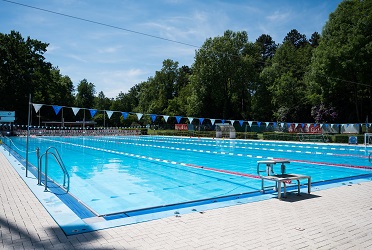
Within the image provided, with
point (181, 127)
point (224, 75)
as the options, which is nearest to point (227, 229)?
point (224, 75)

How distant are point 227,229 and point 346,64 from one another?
2937cm

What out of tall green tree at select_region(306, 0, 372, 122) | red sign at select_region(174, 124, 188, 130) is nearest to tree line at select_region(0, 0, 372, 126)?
tall green tree at select_region(306, 0, 372, 122)

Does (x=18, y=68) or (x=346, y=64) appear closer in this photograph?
(x=346, y=64)

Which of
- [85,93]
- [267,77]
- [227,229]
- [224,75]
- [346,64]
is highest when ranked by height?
[85,93]

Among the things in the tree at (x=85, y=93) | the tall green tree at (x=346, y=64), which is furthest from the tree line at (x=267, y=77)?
the tree at (x=85, y=93)

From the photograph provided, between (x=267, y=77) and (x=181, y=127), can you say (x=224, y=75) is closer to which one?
(x=267, y=77)

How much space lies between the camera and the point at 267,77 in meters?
44.8

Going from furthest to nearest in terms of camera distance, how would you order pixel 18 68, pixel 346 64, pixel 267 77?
pixel 267 77 < pixel 18 68 < pixel 346 64

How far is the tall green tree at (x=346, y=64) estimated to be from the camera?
28.4 m

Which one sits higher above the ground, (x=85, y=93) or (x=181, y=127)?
(x=85, y=93)

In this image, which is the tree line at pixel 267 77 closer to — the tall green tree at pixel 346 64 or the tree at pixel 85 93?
the tall green tree at pixel 346 64

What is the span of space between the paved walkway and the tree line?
2708 centimetres

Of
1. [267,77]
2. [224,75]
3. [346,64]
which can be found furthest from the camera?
[224,75]

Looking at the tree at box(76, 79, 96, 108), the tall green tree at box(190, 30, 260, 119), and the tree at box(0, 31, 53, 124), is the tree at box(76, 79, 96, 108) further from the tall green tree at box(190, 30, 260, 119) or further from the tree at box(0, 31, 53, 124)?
the tall green tree at box(190, 30, 260, 119)
